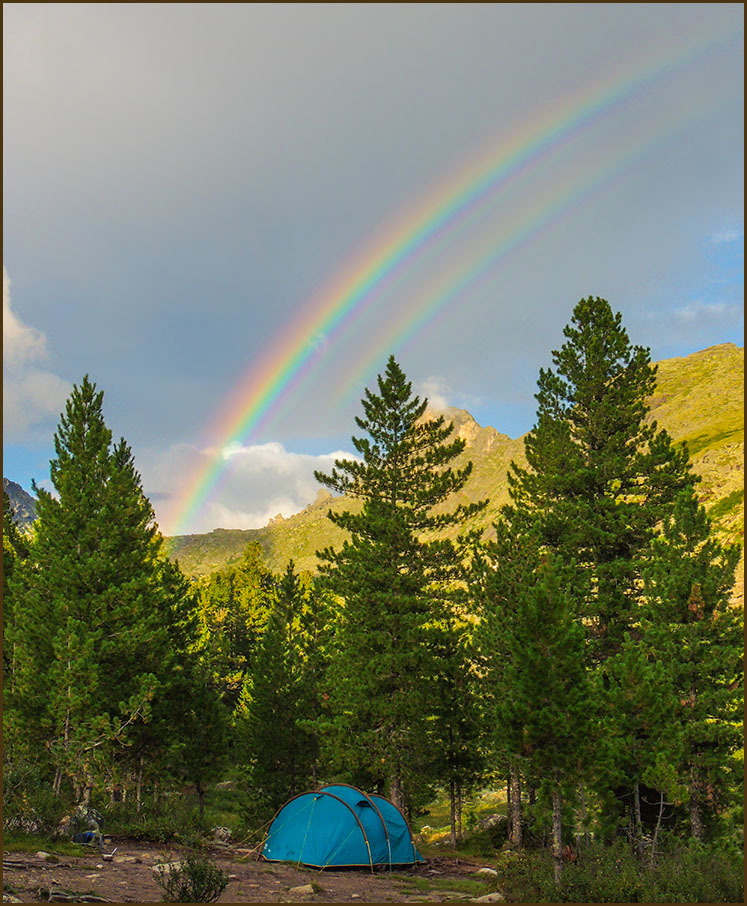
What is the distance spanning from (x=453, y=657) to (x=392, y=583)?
4546mm

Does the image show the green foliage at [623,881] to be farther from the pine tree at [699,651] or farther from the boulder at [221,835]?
the boulder at [221,835]

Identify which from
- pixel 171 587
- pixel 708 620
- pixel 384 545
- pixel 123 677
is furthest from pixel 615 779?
pixel 171 587

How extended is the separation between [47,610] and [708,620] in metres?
25.1

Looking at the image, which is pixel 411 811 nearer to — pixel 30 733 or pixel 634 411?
pixel 30 733

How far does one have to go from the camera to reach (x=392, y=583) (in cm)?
2761

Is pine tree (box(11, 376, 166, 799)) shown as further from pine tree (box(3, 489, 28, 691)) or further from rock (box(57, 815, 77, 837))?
rock (box(57, 815, 77, 837))

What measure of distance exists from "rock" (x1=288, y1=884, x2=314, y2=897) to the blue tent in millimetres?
4116

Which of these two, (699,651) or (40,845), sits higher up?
(699,651)

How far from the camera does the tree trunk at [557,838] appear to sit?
1352 cm

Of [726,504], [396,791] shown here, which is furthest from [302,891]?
[726,504]

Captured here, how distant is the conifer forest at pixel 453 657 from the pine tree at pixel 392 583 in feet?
0.35

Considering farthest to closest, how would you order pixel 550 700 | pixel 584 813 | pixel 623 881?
pixel 584 813 < pixel 550 700 < pixel 623 881

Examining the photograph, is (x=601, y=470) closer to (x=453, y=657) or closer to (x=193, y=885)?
(x=453, y=657)

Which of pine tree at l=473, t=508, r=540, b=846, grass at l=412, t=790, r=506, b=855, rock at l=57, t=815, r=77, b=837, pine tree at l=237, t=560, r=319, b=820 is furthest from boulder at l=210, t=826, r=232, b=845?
pine tree at l=473, t=508, r=540, b=846
